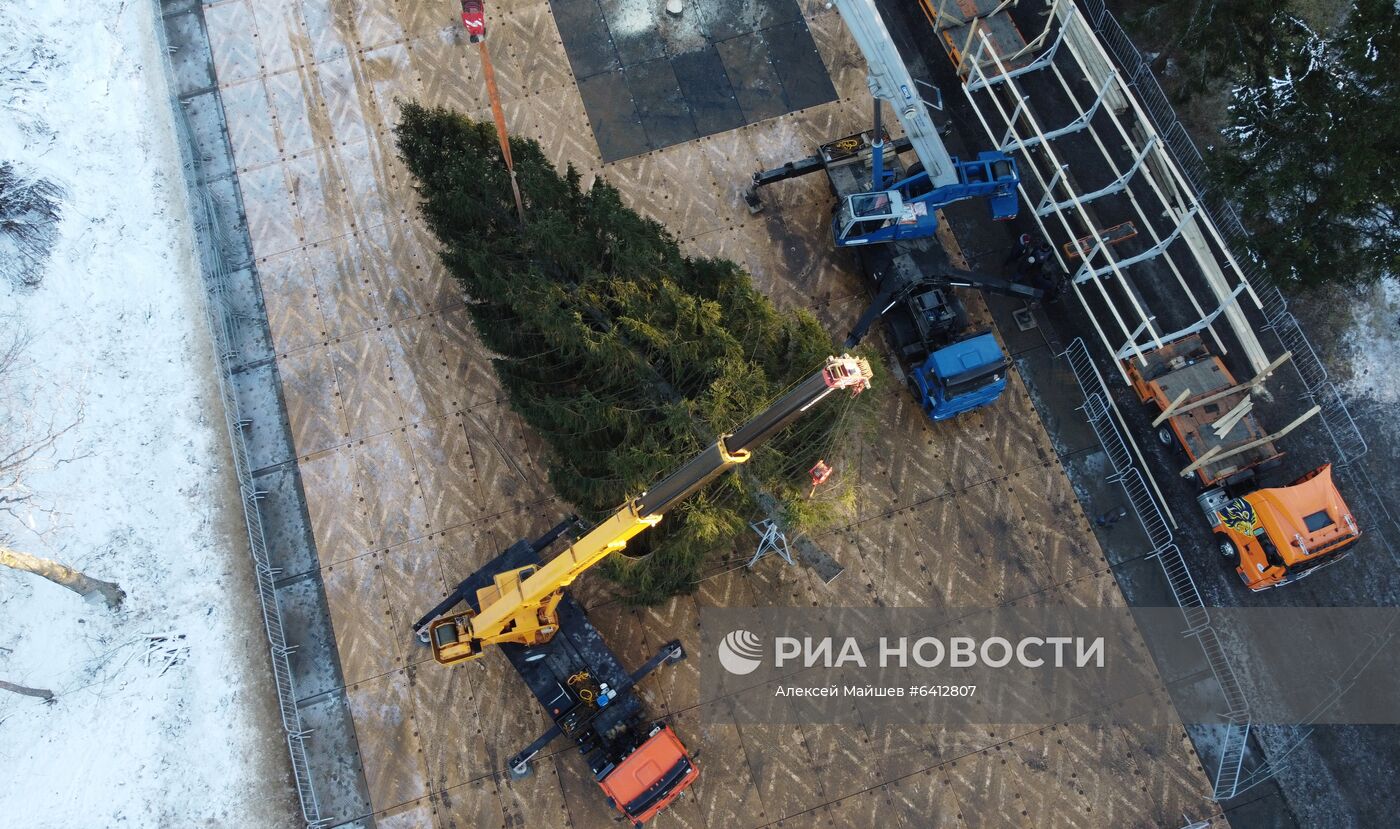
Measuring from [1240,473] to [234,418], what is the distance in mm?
22649

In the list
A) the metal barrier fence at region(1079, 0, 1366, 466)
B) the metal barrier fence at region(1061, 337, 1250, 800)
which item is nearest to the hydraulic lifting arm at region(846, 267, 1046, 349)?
the metal barrier fence at region(1061, 337, 1250, 800)

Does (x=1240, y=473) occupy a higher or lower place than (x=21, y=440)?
lower

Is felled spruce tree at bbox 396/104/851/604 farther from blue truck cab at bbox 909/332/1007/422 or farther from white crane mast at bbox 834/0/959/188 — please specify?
white crane mast at bbox 834/0/959/188

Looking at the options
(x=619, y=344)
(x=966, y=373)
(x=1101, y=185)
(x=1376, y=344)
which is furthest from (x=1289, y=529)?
(x=619, y=344)

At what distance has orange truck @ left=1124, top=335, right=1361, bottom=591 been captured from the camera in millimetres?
18922

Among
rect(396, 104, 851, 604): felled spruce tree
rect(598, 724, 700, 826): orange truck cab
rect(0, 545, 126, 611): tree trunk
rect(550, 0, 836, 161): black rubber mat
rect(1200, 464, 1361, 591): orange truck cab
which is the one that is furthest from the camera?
rect(550, 0, 836, 161): black rubber mat

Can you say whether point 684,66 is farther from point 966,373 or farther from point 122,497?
point 122,497

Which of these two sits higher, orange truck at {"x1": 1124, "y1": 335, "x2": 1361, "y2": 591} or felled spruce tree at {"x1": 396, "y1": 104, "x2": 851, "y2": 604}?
felled spruce tree at {"x1": 396, "y1": 104, "x2": 851, "y2": 604}

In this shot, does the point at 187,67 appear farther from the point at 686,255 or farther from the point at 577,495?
the point at 577,495

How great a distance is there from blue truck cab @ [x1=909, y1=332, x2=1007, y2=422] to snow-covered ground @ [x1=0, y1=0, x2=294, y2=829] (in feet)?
52.6

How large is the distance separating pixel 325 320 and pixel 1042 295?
17.2m

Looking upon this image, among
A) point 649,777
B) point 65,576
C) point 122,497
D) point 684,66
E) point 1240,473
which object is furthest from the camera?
point 684,66

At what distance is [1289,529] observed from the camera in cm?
1886

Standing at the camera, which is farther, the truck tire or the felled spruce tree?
the truck tire
